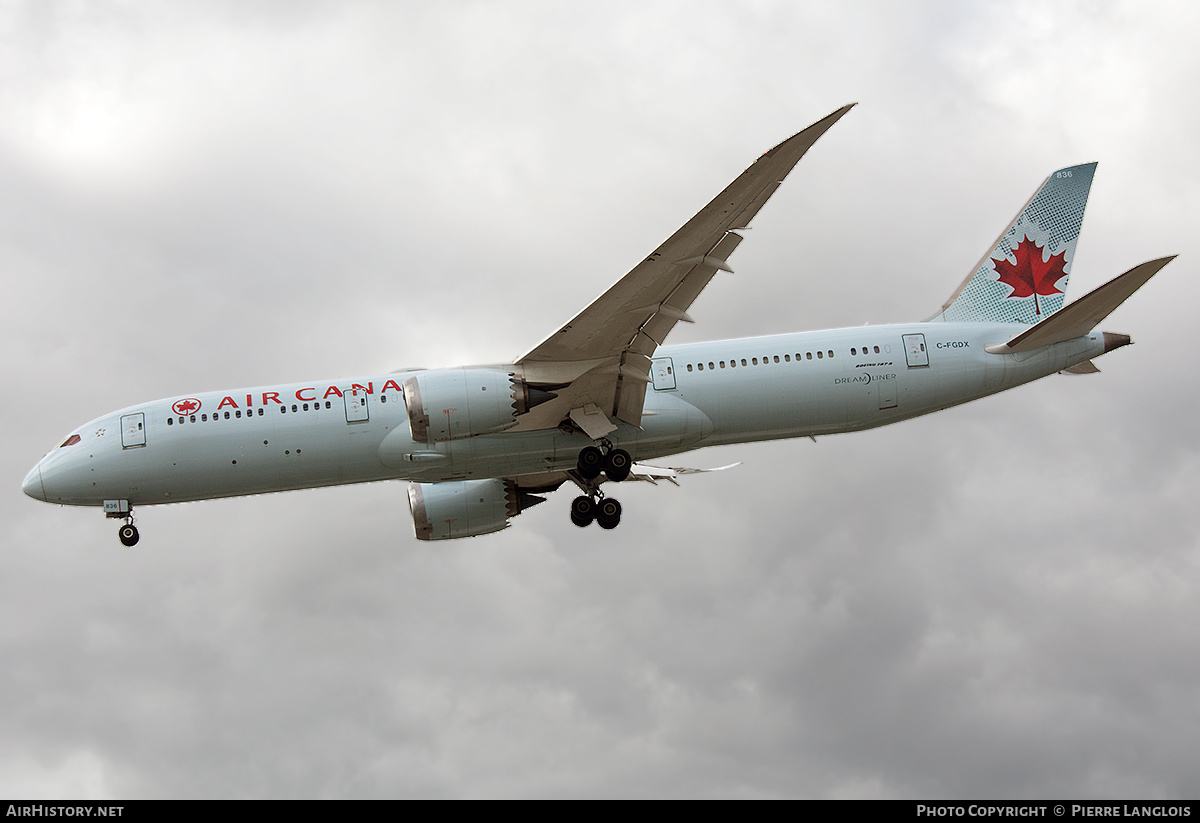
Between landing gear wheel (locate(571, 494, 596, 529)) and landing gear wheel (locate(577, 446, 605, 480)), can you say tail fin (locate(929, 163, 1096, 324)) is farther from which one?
landing gear wheel (locate(571, 494, 596, 529))

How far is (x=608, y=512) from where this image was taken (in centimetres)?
3250

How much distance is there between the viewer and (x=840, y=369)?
31.7m

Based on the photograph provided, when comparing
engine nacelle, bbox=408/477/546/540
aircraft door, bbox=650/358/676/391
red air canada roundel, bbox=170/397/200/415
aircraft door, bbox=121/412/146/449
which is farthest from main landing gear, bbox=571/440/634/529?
aircraft door, bbox=121/412/146/449

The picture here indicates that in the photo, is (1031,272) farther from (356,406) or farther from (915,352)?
(356,406)

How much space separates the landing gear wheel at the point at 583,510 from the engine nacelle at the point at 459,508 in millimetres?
4390

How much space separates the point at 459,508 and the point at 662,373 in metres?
8.91

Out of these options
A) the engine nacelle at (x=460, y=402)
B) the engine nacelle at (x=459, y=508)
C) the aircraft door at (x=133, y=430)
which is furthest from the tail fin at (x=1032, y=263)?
the aircraft door at (x=133, y=430)

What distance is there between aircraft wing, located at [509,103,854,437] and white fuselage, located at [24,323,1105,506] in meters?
1.02

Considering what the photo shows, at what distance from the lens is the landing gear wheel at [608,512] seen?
107ft

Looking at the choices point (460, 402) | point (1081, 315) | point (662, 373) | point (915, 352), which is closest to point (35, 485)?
point (460, 402)

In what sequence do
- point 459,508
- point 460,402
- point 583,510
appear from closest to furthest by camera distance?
point 460,402, point 583,510, point 459,508

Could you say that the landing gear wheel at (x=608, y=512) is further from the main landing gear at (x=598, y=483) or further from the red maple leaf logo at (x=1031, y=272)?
the red maple leaf logo at (x=1031, y=272)

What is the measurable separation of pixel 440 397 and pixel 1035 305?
1835 centimetres
